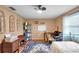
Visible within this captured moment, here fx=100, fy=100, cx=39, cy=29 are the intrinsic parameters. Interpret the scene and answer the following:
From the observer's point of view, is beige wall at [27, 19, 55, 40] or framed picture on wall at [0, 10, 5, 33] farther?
beige wall at [27, 19, 55, 40]

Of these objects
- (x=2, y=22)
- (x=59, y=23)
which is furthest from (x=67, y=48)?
(x=59, y=23)

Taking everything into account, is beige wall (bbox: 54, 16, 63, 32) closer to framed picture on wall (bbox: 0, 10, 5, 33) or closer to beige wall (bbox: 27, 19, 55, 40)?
beige wall (bbox: 27, 19, 55, 40)

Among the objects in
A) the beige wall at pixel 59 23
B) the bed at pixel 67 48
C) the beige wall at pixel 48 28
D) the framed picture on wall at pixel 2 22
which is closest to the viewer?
the bed at pixel 67 48

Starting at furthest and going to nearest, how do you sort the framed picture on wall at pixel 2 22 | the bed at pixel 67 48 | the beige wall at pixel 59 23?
the beige wall at pixel 59 23 → the framed picture on wall at pixel 2 22 → the bed at pixel 67 48

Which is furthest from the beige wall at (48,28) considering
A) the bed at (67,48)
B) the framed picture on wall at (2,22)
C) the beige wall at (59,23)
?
the bed at (67,48)

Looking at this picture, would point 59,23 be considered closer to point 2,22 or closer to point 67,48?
point 2,22

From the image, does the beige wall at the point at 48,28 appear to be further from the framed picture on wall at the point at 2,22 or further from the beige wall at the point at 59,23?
the framed picture on wall at the point at 2,22

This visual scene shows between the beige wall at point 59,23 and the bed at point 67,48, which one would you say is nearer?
the bed at point 67,48

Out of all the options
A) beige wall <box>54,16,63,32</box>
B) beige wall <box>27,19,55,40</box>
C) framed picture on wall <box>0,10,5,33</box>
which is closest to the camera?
framed picture on wall <box>0,10,5,33</box>

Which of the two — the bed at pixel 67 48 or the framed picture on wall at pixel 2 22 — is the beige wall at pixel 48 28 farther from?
the bed at pixel 67 48

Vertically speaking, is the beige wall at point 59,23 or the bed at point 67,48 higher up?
the beige wall at point 59,23

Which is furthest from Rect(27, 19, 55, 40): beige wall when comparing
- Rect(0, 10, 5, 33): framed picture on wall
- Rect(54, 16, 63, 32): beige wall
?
Rect(0, 10, 5, 33): framed picture on wall
